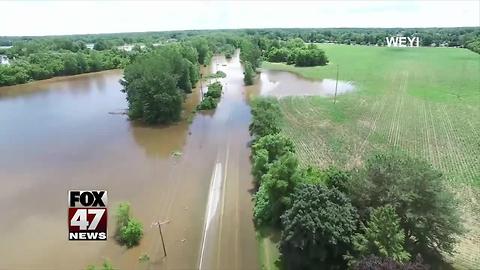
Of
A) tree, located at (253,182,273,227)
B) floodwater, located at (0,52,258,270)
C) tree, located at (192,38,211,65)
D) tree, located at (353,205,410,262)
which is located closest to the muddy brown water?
floodwater, located at (0,52,258,270)

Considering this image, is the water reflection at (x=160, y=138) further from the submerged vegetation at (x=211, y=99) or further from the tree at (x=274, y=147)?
the tree at (x=274, y=147)

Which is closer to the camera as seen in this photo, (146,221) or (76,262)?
(76,262)

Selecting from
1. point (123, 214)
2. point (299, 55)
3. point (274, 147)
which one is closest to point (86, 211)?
point (123, 214)

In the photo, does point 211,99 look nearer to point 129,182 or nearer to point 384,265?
point 129,182

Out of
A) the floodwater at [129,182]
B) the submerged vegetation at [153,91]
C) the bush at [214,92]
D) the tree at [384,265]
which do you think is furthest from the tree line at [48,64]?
the tree at [384,265]

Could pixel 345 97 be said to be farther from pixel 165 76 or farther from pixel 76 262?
pixel 76 262

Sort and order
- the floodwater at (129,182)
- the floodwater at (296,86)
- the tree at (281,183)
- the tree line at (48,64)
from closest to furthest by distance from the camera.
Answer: the tree at (281,183) → the floodwater at (129,182) → the floodwater at (296,86) → the tree line at (48,64)

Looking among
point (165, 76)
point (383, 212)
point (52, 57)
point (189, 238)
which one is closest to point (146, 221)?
point (189, 238)
